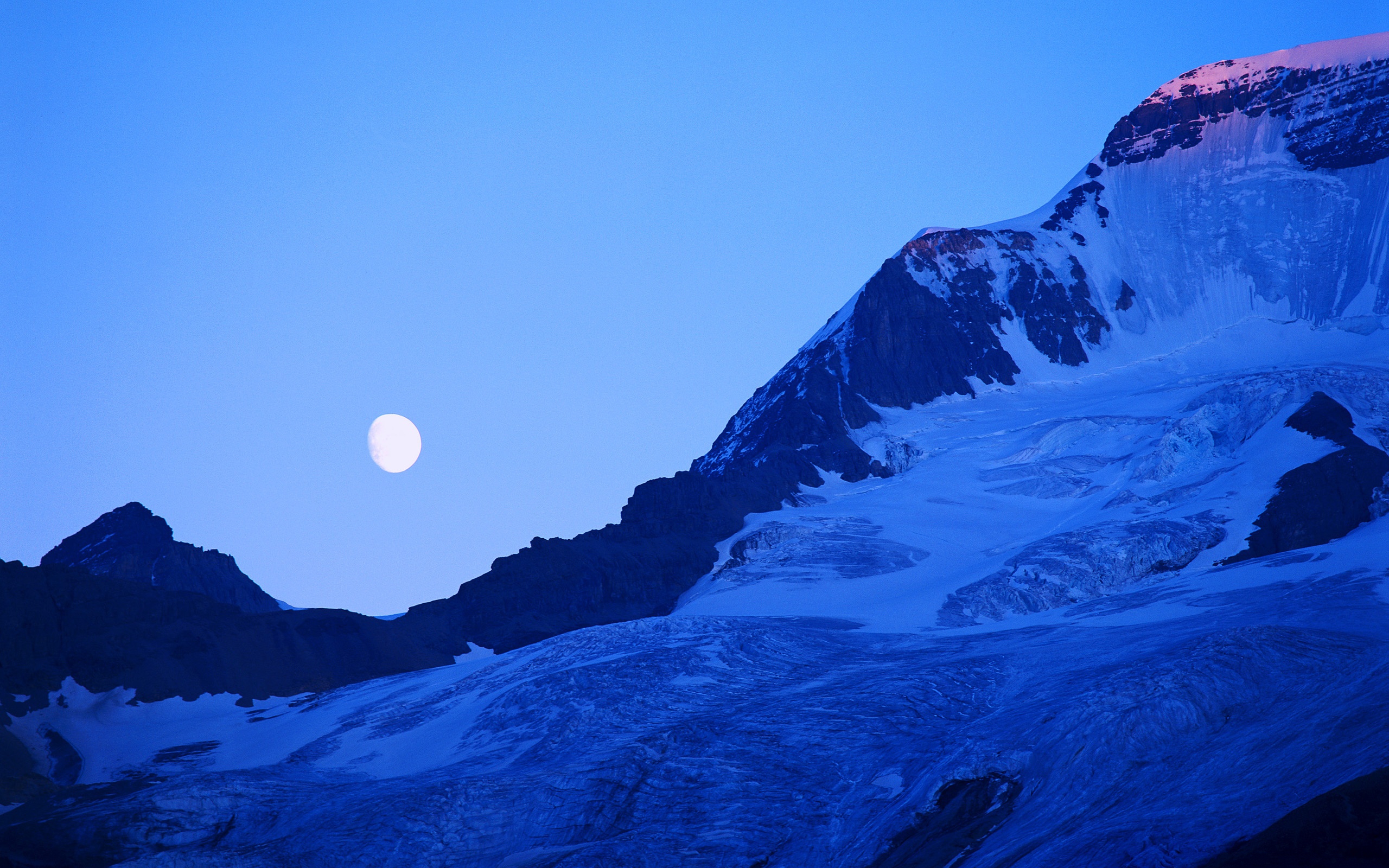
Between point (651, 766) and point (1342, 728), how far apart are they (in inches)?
699

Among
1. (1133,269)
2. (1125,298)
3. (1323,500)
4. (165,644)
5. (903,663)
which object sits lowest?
(1323,500)

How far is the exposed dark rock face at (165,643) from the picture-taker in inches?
2469

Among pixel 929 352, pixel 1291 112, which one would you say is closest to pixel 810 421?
pixel 929 352

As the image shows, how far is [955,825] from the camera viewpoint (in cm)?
2728

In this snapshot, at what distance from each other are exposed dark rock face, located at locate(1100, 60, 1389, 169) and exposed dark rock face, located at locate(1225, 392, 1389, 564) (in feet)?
328

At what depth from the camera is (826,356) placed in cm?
14825

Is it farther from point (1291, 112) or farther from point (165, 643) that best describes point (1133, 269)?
point (165, 643)

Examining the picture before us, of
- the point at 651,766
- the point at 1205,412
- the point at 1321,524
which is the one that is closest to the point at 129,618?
the point at 651,766

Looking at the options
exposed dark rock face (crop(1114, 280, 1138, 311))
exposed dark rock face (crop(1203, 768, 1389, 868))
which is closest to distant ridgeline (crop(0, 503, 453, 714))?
exposed dark rock face (crop(1203, 768, 1389, 868))

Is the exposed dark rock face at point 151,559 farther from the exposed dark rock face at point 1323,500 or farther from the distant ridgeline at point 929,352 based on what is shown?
the exposed dark rock face at point 1323,500

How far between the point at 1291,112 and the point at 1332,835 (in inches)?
7017

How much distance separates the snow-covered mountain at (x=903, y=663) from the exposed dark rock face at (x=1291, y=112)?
23.9 m

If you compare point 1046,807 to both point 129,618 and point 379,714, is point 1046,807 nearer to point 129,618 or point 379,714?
point 379,714

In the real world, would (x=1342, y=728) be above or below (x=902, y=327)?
below
